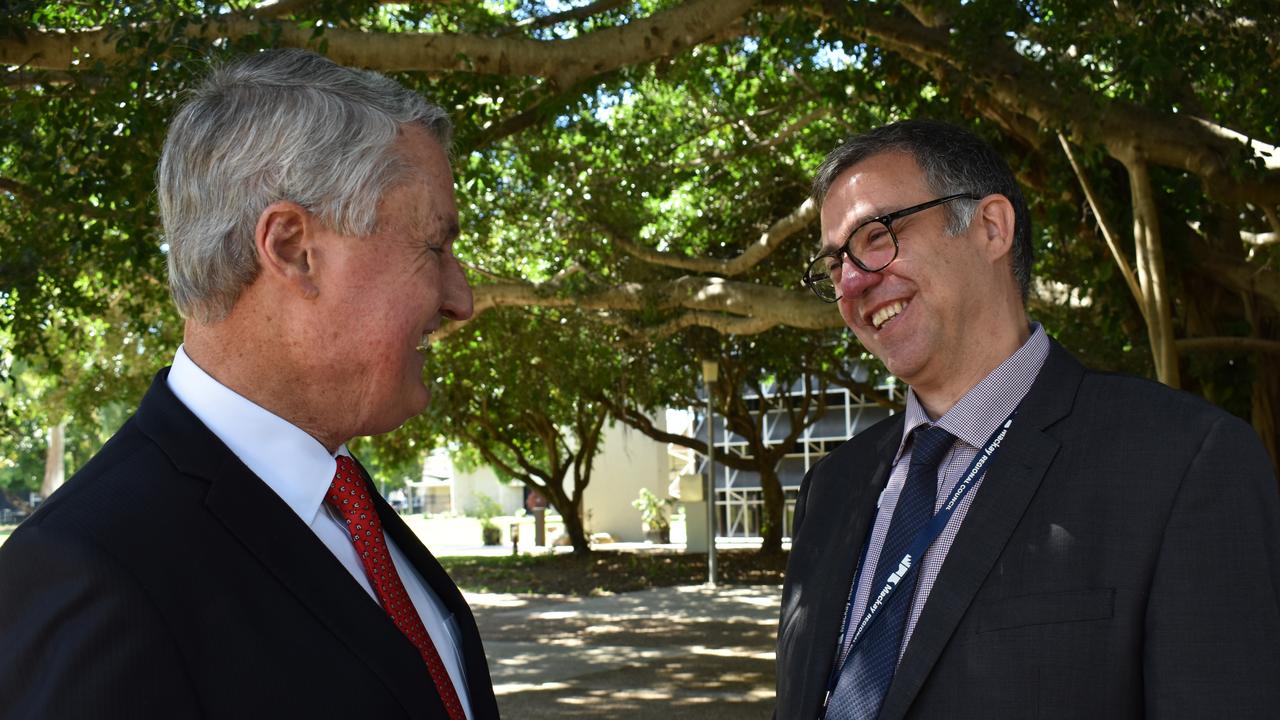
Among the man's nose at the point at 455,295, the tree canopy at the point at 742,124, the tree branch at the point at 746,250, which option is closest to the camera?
the man's nose at the point at 455,295

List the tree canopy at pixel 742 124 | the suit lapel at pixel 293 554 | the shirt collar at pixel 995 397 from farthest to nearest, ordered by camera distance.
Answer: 1. the tree canopy at pixel 742 124
2. the shirt collar at pixel 995 397
3. the suit lapel at pixel 293 554

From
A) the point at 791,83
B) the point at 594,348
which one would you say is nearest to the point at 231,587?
the point at 791,83

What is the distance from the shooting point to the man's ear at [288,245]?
1.55 meters

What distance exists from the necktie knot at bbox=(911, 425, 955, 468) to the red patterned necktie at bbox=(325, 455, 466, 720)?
112 cm

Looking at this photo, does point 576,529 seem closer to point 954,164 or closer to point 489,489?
point 954,164

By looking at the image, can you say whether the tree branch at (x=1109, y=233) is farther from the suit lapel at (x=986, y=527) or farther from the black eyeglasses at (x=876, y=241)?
the suit lapel at (x=986, y=527)

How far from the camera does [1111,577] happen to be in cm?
196

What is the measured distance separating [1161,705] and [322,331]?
1451 millimetres

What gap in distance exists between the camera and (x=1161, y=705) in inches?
74.2

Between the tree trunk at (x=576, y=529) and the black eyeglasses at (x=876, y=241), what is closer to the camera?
the black eyeglasses at (x=876, y=241)

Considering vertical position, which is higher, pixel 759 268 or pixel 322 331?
pixel 759 268

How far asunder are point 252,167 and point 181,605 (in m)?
0.59

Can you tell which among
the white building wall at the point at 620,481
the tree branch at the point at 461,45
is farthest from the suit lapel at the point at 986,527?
the white building wall at the point at 620,481

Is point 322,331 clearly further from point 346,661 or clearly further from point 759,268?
point 759,268
